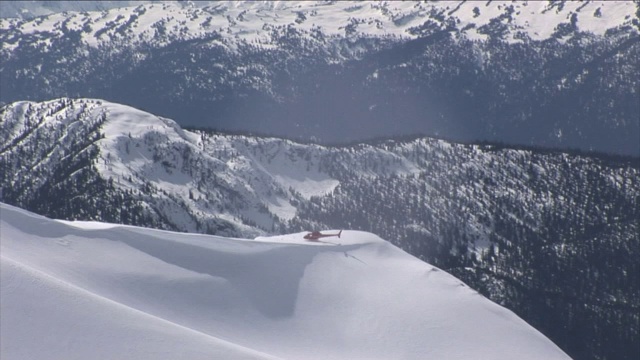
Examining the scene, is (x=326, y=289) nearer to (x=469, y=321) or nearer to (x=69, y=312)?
(x=469, y=321)

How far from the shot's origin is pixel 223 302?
78.2 m

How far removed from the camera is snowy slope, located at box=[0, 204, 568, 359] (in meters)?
62.2

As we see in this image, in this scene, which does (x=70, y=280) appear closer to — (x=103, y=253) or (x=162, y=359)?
(x=103, y=253)

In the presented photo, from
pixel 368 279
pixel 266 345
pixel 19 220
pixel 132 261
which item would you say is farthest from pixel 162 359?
pixel 368 279

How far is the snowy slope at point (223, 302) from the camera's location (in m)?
62.2

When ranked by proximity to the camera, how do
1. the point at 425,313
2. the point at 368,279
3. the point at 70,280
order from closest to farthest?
1. the point at 70,280
2. the point at 425,313
3. the point at 368,279

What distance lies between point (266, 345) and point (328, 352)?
18.8ft

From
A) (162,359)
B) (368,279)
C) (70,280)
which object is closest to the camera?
(162,359)

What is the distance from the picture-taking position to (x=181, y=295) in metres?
76.6

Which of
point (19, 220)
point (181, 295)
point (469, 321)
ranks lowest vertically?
point (469, 321)

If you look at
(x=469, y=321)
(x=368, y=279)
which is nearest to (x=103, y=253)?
(x=368, y=279)

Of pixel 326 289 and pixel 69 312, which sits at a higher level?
pixel 69 312

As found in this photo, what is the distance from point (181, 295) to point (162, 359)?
16453 millimetres

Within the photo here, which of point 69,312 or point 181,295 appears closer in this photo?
point 69,312
